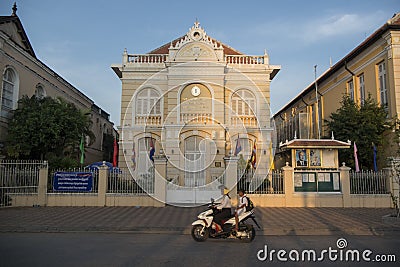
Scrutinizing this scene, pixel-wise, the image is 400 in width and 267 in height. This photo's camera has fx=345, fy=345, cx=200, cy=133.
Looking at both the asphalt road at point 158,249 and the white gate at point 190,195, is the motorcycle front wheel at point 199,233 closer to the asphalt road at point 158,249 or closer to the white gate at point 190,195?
the asphalt road at point 158,249

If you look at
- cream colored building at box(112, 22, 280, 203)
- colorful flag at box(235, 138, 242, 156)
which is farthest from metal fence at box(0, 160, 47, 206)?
colorful flag at box(235, 138, 242, 156)

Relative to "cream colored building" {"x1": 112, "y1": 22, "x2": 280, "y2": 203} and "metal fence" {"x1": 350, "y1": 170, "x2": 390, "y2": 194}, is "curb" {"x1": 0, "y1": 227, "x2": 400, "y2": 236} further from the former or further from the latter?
"cream colored building" {"x1": 112, "y1": 22, "x2": 280, "y2": 203}

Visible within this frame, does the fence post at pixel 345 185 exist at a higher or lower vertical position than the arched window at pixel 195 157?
lower

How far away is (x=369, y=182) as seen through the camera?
51.9 ft

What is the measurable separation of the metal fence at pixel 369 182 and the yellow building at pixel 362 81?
3.52 meters

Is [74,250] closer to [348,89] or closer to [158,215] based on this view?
[158,215]

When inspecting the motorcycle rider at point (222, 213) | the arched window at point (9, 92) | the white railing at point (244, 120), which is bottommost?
the motorcycle rider at point (222, 213)

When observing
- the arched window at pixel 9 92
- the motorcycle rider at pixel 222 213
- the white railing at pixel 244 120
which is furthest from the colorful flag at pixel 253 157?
the arched window at pixel 9 92

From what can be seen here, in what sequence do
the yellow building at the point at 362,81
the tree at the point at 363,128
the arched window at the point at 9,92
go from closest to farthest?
1. the yellow building at the point at 362,81
2. the tree at the point at 363,128
3. the arched window at the point at 9,92

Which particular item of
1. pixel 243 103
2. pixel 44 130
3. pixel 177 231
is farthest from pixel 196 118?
pixel 177 231

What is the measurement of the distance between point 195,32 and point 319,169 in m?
11.9

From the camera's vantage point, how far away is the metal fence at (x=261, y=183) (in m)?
15.8

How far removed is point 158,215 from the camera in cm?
1296

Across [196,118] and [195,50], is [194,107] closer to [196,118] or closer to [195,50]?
[196,118]
